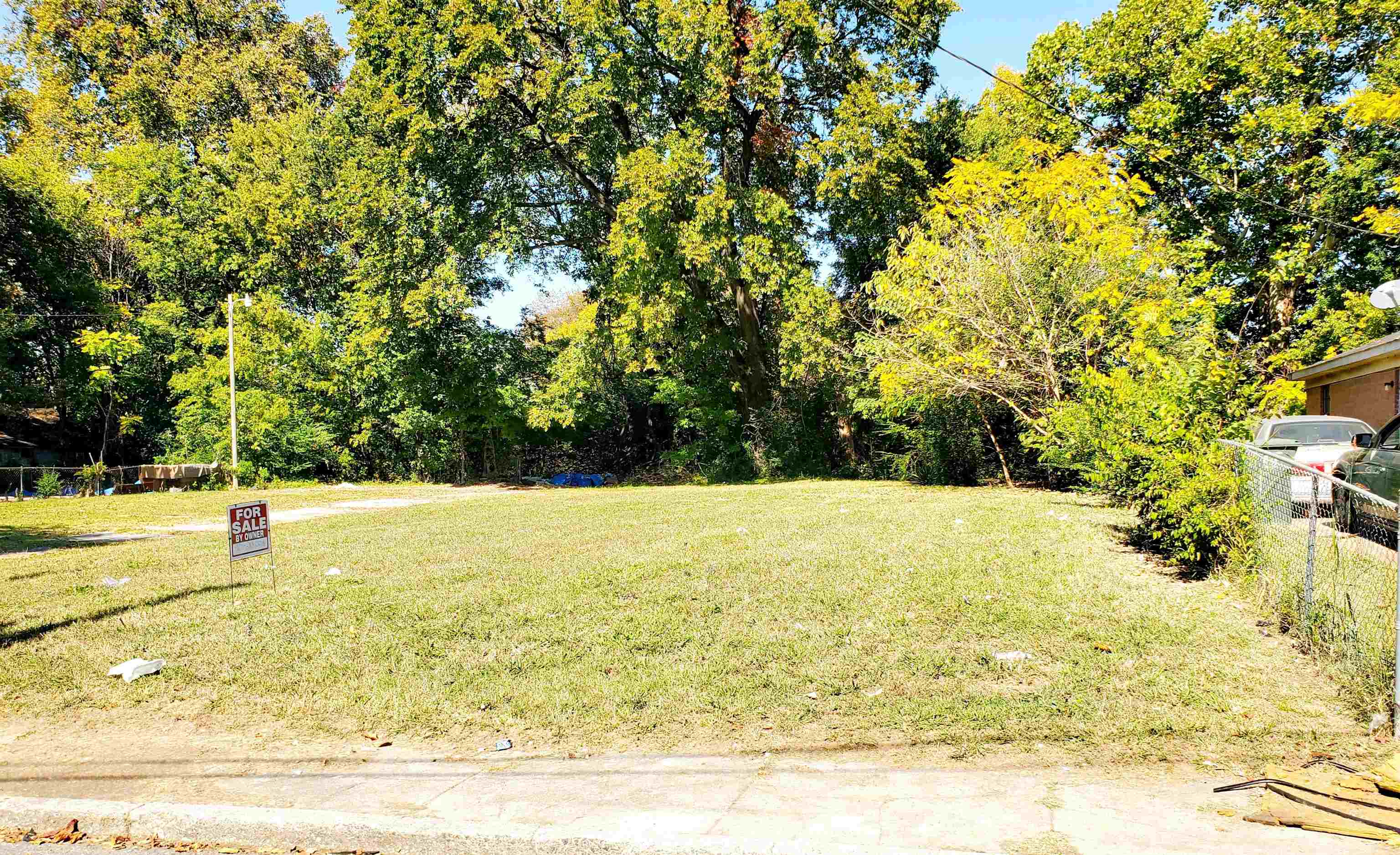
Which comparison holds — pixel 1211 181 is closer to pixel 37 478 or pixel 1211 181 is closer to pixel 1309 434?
pixel 1309 434

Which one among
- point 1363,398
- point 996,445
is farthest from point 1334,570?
point 1363,398

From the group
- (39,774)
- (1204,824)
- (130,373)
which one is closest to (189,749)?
(39,774)

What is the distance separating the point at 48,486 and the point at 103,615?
2343cm

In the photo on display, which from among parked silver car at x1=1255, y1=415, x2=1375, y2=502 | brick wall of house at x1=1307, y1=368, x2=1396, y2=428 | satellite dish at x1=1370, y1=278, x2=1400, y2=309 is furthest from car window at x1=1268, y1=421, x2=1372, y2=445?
brick wall of house at x1=1307, y1=368, x2=1396, y2=428

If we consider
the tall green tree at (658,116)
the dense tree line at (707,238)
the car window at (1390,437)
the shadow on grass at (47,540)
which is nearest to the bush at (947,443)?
the dense tree line at (707,238)

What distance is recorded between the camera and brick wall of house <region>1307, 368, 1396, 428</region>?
68.0 feet

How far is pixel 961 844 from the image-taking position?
3.39 m

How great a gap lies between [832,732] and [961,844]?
4.57 feet

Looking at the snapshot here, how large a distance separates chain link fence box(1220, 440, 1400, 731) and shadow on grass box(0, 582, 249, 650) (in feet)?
33.1

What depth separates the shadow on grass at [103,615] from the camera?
24.1 ft

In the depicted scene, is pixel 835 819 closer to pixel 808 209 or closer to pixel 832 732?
pixel 832 732

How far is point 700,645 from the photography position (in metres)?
6.36

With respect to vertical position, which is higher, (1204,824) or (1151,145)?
A: (1151,145)

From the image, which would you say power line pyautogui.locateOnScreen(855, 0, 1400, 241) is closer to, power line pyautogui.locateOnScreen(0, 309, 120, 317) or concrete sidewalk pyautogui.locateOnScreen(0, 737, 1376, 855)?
concrete sidewalk pyautogui.locateOnScreen(0, 737, 1376, 855)
